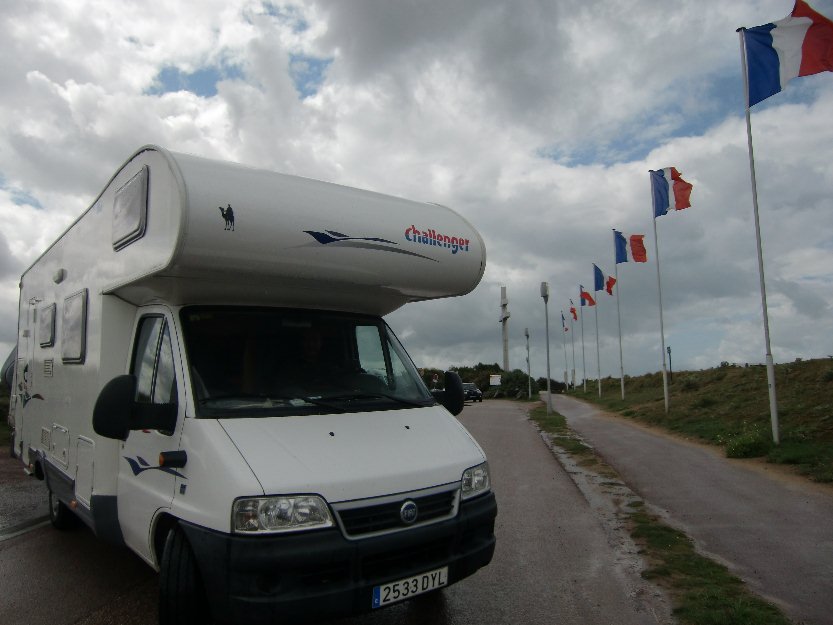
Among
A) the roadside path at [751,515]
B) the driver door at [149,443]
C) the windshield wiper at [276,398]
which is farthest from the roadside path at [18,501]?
the roadside path at [751,515]

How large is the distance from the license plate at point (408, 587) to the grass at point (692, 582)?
191 centimetres

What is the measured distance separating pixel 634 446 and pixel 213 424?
1282 cm

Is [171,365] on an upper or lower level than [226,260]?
lower

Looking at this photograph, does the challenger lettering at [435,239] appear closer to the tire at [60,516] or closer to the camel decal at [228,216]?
the camel decal at [228,216]

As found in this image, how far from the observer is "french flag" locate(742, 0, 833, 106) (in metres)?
11.5

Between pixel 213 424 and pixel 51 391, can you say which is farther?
pixel 51 391

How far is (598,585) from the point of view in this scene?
17.8 feet

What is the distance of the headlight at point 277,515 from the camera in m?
3.45

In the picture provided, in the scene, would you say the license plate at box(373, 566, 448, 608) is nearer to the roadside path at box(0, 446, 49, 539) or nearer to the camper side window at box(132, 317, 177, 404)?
the camper side window at box(132, 317, 177, 404)

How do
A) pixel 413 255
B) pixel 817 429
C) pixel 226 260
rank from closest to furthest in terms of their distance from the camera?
1. pixel 226 260
2. pixel 413 255
3. pixel 817 429

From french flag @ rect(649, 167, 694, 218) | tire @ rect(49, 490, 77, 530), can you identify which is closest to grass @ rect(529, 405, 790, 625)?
tire @ rect(49, 490, 77, 530)

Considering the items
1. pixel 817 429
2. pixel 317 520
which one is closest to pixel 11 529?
pixel 317 520

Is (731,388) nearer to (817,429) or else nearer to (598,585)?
(817,429)

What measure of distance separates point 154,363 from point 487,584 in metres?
3.16
